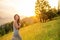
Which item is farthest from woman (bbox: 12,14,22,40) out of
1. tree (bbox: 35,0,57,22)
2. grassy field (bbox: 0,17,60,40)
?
tree (bbox: 35,0,57,22)

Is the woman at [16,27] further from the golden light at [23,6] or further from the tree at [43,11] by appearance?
the tree at [43,11]

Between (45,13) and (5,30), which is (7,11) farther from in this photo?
(45,13)

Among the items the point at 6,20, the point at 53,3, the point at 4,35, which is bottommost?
the point at 4,35

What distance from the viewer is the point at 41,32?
215cm

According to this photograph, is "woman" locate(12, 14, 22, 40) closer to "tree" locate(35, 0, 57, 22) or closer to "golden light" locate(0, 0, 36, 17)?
"golden light" locate(0, 0, 36, 17)

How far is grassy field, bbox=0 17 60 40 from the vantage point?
211 cm

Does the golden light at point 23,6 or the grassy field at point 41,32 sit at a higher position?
the golden light at point 23,6

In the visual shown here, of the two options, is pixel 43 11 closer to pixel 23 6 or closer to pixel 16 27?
pixel 23 6

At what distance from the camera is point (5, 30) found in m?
2.11

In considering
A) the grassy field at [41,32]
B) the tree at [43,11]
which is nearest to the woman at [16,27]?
the grassy field at [41,32]

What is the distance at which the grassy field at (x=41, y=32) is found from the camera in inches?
83.1

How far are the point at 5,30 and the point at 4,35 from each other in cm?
5

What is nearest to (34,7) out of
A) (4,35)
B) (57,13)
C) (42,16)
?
(42,16)

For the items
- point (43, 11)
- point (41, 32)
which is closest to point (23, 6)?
point (43, 11)
